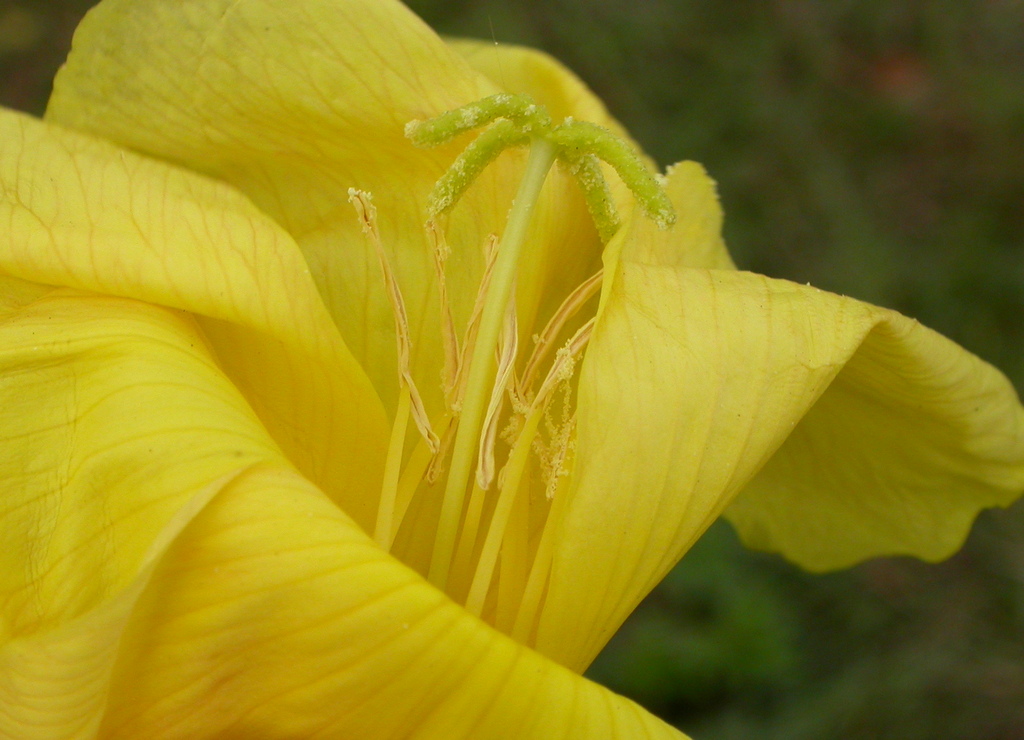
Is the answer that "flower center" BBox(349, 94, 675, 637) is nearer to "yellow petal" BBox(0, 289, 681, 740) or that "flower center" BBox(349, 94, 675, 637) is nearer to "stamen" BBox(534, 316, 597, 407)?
"stamen" BBox(534, 316, 597, 407)

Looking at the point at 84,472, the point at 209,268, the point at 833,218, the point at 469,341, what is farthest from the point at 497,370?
the point at 833,218

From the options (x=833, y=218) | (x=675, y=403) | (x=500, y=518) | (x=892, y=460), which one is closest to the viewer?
(x=675, y=403)

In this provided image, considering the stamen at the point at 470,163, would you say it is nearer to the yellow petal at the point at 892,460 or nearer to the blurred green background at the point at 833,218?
the yellow petal at the point at 892,460

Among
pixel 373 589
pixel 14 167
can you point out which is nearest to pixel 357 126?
pixel 14 167

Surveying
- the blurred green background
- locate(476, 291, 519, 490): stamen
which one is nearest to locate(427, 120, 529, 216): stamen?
locate(476, 291, 519, 490): stamen

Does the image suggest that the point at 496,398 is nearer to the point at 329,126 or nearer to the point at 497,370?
the point at 497,370

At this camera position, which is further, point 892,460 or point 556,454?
point 892,460

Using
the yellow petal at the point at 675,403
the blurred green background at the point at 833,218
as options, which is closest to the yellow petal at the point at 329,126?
the yellow petal at the point at 675,403
